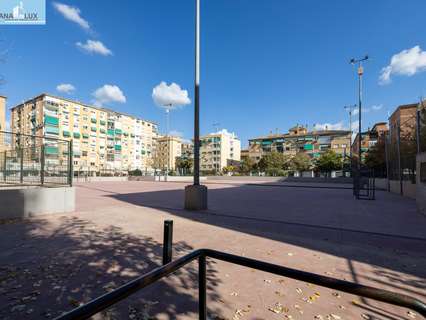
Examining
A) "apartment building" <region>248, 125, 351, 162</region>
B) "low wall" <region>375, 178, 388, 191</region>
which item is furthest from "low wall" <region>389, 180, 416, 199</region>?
"apartment building" <region>248, 125, 351, 162</region>

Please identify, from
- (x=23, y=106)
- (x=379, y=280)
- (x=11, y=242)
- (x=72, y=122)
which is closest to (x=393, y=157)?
(x=379, y=280)

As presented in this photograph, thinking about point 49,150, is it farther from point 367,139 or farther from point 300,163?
point 367,139

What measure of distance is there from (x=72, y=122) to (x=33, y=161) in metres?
73.3

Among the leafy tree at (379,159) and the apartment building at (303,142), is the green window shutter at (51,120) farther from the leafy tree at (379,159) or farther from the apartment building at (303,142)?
the leafy tree at (379,159)

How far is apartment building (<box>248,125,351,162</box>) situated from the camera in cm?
7362

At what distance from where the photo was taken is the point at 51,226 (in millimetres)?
6598

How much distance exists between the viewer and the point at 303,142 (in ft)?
261

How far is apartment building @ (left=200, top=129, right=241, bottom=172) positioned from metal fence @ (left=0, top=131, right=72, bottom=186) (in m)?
88.0

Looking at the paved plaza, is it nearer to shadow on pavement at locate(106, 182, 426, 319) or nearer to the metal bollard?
shadow on pavement at locate(106, 182, 426, 319)

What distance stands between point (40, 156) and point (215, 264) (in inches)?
329

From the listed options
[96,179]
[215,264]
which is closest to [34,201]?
[215,264]

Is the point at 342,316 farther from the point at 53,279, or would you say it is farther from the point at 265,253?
the point at 53,279

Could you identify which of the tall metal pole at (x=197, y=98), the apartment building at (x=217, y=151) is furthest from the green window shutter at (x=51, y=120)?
the tall metal pole at (x=197, y=98)

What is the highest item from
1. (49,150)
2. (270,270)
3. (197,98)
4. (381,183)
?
(197,98)
